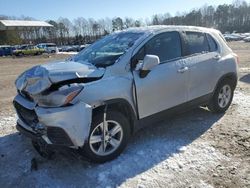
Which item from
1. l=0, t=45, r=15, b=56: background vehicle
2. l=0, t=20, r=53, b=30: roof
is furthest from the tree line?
l=0, t=45, r=15, b=56: background vehicle

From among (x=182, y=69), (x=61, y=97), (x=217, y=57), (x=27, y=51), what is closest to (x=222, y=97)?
(x=217, y=57)

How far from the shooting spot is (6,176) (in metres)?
4.07

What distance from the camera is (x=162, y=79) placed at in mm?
4695

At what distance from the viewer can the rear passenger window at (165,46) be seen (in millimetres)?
4750

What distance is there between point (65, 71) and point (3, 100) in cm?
533

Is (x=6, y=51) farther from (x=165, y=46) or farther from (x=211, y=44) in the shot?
(x=165, y=46)

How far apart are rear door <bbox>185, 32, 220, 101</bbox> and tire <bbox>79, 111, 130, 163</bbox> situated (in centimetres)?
156

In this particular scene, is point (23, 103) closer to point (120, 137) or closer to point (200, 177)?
point (120, 137)

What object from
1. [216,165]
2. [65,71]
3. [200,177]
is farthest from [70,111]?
[216,165]

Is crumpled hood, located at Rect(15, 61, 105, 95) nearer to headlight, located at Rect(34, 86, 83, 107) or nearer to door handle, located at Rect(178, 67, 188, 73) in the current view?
headlight, located at Rect(34, 86, 83, 107)

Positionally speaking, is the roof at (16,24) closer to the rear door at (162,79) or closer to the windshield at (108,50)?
the windshield at (108,50)

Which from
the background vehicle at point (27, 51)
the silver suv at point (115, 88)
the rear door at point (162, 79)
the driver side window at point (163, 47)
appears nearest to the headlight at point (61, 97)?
the silver suv at point (115, 88)

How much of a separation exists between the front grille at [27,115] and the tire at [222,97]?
3391 millimetres

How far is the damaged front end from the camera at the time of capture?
3723mm
